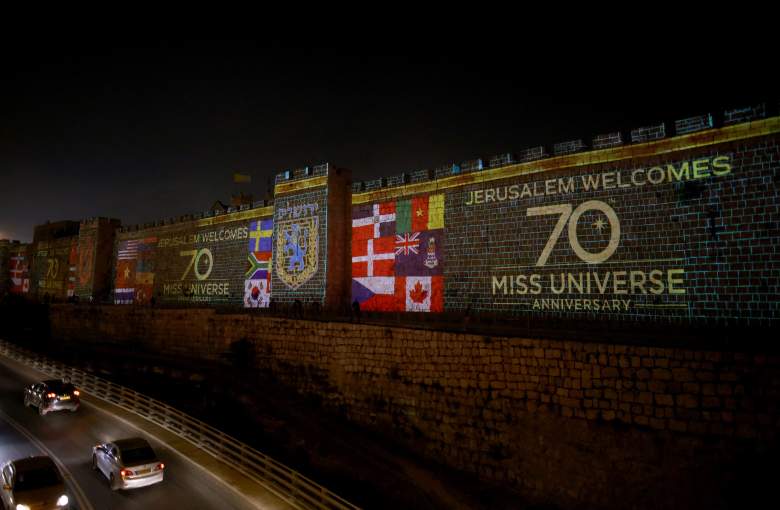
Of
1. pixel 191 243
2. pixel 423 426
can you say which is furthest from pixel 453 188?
pixel 191 243

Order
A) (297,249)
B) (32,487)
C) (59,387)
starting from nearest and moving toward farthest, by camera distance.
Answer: (32,487) < (59,387) < (297,249)

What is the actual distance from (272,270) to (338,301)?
4.76m

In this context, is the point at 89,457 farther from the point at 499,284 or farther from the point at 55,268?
the point at 55,268

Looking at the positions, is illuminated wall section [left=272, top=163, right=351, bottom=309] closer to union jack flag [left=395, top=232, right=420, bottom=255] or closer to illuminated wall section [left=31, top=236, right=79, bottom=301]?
union jack flag [left=395, top=232, right=420, bottom=255]

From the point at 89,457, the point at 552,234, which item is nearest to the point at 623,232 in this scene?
the point at 552,234

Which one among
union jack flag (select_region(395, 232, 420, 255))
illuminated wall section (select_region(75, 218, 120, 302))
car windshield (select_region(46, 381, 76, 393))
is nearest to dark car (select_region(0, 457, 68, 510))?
car windshield (select_region(46, 381, 76, 393))

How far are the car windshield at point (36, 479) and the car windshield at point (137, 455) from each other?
127 cm

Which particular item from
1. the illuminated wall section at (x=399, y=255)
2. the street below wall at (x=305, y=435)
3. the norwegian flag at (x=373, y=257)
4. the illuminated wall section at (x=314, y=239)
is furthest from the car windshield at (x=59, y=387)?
the norwegian flag at (x=373, y=257)

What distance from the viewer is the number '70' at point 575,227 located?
1524 cm

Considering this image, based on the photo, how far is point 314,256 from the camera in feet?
74.7

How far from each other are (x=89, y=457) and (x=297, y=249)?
13.3 m

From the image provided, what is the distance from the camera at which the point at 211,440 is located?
37.2 feet

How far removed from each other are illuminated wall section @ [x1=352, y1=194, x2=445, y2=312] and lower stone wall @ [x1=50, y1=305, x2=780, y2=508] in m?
3.54

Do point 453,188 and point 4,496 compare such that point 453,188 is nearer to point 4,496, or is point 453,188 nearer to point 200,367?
point 200,367
